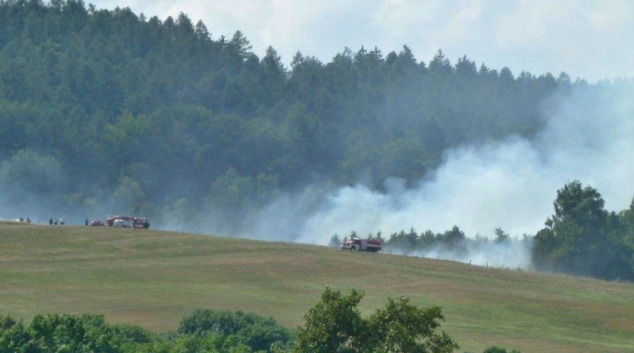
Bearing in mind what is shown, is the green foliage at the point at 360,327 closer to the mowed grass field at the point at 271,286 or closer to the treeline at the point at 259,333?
the treeline at the point at 259,333

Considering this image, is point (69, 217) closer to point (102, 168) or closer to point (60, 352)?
point (102, 168)

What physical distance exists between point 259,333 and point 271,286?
27791 millimetres

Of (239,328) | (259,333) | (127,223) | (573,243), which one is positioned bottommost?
Answer: (259,333)

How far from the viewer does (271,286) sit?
79375mm

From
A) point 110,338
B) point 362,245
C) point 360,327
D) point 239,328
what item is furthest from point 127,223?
point 360,327

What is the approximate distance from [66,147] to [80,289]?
129 metres

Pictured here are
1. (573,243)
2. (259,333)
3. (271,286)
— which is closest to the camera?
(259,333)

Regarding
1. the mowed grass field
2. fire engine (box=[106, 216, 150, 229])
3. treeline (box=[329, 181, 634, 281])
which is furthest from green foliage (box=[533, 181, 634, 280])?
fire engine (box=[106, 216, 150, 229])

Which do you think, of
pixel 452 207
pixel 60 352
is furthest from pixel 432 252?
pixel 60 352

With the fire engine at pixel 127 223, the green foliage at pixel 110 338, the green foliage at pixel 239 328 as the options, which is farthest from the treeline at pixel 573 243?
the green foliage at pixel 110 338

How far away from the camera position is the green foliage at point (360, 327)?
35.1 meters

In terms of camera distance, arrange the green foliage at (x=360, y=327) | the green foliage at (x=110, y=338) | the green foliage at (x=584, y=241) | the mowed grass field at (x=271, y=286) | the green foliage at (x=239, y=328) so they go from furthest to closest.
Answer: the green foliage at (x=584, y=241), the mowed grass field at (x=271, y=286), the green foliage at (x=239, y=328), the green foliage at (x=110, y=338), the green foliage at (x=360, y=327)

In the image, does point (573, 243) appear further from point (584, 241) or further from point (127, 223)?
point (127, 223)

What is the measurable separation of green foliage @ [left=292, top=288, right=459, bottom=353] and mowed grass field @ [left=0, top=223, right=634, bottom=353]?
24.1 meters
